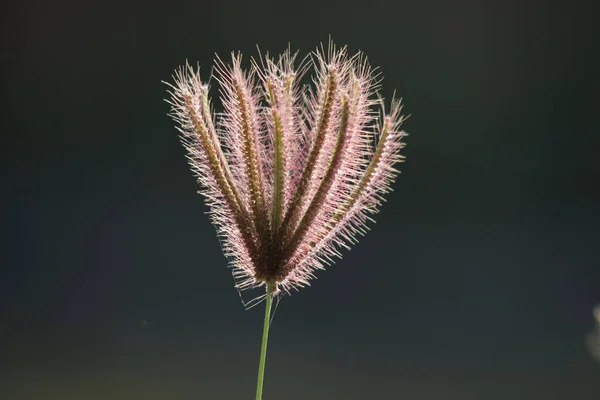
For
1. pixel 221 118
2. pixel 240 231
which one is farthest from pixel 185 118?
pixel 240 231

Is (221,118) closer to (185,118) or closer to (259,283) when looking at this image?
(185,118)

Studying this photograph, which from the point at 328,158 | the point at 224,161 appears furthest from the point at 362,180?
the point at 224,161

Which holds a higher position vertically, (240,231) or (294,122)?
(294,122)

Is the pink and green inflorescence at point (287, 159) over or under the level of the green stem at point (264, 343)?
over

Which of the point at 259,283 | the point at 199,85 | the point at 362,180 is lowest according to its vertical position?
the point at 259,283

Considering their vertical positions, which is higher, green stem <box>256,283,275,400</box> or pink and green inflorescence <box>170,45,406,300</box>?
pink and green inflorescence <box>170,45,406,300</box>

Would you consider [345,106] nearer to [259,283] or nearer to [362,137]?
[362,137]
